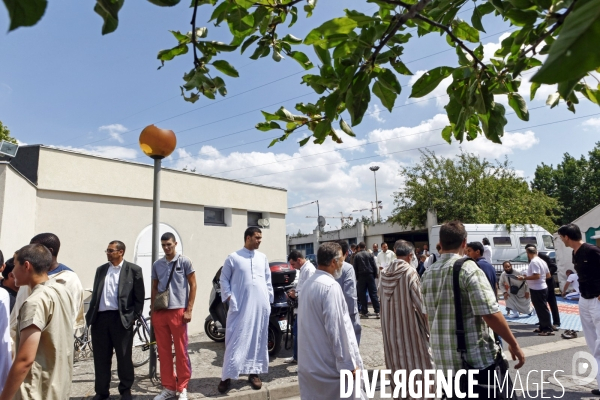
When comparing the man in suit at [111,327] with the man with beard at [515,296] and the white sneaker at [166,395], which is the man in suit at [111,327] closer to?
the white sneaker at [166,395]

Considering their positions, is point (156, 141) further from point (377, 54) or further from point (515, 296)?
point (515, 296)

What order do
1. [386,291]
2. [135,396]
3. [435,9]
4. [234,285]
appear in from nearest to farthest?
[435,9], [386,291], [135,396], [234,285]

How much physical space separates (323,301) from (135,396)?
3.37 m

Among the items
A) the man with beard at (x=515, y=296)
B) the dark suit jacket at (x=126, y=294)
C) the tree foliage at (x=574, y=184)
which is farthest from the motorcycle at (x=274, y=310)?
the tree foliage at (x=574, y=184)

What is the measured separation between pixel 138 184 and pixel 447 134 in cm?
755

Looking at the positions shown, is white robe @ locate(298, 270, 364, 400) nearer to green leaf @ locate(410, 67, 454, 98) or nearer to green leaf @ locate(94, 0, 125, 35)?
green leaf @ locate(410, 67, 454, 98)

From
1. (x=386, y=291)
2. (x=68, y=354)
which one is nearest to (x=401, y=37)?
(x=68, y=354)

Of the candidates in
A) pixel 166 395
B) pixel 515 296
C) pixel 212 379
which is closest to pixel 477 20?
pixel 166 395

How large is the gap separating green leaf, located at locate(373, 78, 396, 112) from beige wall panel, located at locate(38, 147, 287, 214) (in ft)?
23.9

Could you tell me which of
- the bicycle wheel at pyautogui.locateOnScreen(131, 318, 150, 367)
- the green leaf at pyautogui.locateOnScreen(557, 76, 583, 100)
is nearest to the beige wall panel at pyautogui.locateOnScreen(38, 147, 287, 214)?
the bicycle wheel at pyautogui.locateOnScreen(131, 318, 150, 367)

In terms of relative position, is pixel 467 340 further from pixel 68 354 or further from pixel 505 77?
pixel 68 354

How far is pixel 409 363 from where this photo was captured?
163 inches

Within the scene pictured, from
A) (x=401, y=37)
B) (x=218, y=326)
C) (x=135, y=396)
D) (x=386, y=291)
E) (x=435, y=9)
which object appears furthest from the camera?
(x=218, y=326)

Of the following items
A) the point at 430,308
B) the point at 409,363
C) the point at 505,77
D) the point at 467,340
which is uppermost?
the point at 505,77
